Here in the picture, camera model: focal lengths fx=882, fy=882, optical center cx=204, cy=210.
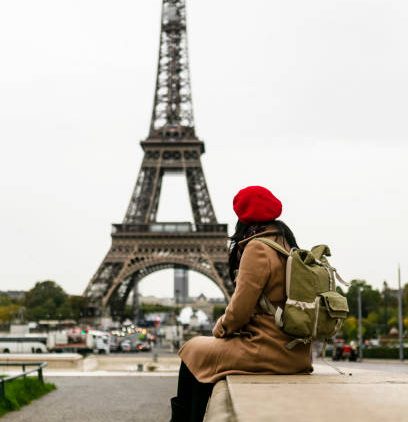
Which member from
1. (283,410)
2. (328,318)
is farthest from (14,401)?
(283,410)

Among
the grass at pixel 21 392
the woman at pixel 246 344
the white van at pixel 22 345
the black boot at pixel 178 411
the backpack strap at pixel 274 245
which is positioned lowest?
the white van at pixel 22 345

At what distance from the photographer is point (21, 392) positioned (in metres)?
13.1

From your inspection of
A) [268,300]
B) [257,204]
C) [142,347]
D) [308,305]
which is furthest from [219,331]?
[142,347]

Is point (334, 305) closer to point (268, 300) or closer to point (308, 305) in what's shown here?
point (308, 305)

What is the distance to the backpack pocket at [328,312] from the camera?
5.14 meters

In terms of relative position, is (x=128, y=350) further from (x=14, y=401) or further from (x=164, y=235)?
(x=14, y=401)

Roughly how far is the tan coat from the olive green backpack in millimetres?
107

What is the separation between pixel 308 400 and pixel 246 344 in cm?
194

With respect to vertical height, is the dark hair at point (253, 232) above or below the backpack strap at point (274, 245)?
above

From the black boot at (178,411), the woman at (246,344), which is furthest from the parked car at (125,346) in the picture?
the woman at (246,344)

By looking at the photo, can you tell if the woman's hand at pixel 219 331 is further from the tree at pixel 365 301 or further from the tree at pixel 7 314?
the tree at pixel 365 301

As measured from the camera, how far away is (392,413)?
9.82 feet

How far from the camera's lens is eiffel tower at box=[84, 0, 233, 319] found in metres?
71.5

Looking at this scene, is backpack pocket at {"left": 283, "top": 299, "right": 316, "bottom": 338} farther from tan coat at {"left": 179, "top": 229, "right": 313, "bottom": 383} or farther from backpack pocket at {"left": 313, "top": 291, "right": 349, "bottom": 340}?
tan coat at {"left": 179, "top": 229, "right": 313, "bottom": 383}
